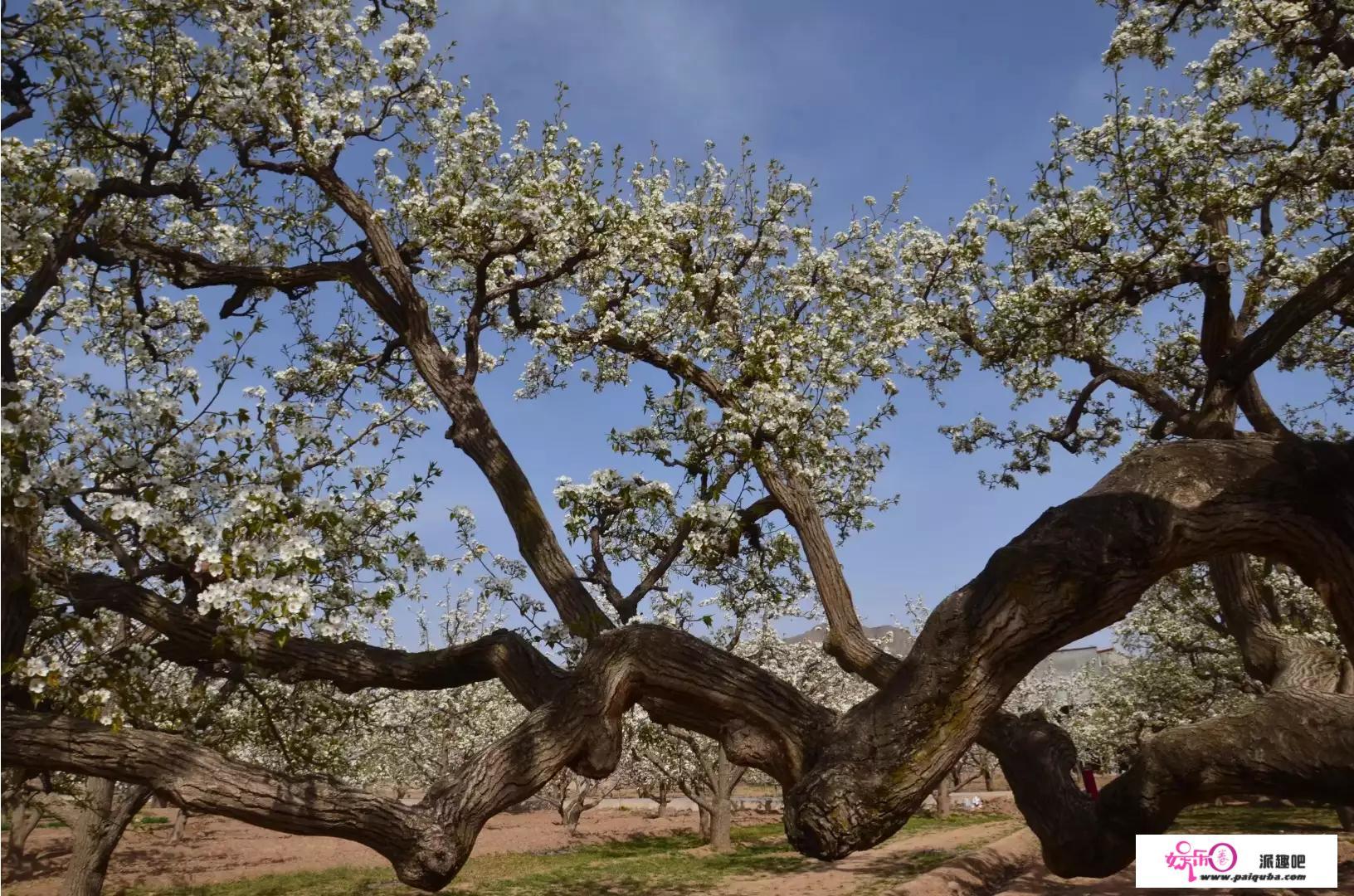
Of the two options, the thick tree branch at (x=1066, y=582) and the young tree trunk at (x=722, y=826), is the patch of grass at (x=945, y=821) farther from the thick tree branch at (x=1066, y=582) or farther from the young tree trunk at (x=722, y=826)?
the thick tree branch at (x=1066, y=582)

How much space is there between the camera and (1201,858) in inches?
322

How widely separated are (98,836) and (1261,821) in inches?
1166

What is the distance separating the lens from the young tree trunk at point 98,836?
1242cm

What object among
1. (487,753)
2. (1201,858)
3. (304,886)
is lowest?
(304,886)

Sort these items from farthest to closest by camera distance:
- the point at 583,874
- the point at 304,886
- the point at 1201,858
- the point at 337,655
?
1. the point at 583,874
2. the point at 304,886
3. the point at 1201,858
4. the point at 337,655

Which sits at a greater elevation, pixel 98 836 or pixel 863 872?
pixel 98 836

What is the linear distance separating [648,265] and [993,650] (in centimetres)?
696

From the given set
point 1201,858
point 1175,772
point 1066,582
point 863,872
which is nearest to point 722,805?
point 863,872

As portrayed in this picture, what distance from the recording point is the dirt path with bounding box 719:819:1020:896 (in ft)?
67.5

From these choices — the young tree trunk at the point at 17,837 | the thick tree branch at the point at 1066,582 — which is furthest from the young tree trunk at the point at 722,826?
the thick tree branch at the point at 1066,582

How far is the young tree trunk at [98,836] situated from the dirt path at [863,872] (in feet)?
38.2

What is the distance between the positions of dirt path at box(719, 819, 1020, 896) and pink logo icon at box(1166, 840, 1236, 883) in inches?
339

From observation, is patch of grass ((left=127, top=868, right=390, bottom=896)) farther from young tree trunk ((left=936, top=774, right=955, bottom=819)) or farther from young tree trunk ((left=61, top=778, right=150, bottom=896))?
young tree trunk ((left=936, top=774, right=955, bottom=819))

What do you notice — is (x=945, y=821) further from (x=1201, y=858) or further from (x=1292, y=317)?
(x=1292, y=317)
